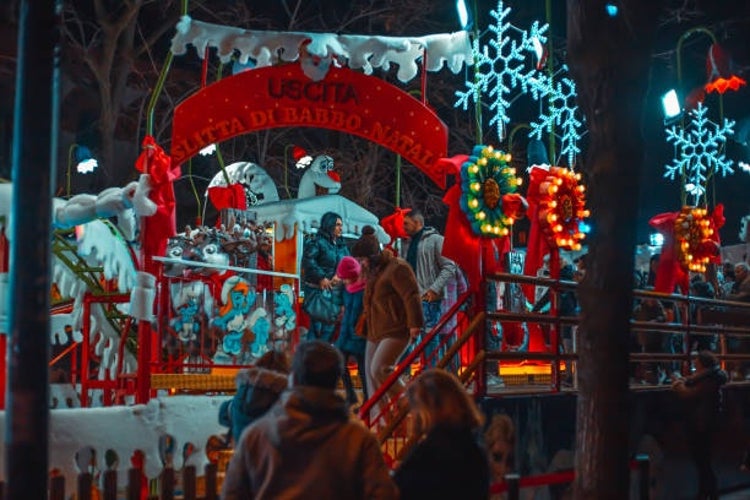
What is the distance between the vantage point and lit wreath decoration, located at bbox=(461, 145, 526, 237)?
11.5 meters

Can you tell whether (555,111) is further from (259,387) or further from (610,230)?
(259,387)

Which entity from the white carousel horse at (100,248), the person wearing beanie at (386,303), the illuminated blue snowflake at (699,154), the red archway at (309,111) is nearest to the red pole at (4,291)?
the white carousel horse at (100,248)

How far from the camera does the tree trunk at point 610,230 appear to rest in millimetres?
7926

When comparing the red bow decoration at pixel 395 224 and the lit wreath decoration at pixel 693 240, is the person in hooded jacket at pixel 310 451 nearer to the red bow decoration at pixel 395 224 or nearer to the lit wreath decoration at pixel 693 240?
the red bow decoration at pixel 395 224

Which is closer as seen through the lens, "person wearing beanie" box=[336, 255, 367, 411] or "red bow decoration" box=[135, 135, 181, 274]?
"red bow decoration" box=[135, 135, 181, 274]

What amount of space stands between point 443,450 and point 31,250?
2308mm

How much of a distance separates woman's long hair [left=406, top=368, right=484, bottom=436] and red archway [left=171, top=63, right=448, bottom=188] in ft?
19.9

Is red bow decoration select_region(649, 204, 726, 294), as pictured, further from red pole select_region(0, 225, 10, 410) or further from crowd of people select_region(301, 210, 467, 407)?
red pole select_region(0, 225, 10, 410)

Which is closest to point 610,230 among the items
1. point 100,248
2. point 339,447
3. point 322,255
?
point 339,447

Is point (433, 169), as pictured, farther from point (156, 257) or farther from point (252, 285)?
point (156, 257)

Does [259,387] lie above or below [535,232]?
below

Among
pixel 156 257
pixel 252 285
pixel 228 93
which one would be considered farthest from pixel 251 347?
pixel 228 93

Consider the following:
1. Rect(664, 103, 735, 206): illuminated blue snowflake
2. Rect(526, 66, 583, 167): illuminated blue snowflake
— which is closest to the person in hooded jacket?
Rect(526, 66, 583, 167): illuminated blue snowflake

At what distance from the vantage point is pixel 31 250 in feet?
17.3
